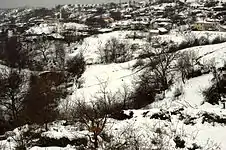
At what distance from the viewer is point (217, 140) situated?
9.28 meters

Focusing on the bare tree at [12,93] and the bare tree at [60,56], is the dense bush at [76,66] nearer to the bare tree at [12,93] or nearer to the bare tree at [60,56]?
the bare tree at [60,56]

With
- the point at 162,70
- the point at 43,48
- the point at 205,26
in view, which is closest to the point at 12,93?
the point at 162,70

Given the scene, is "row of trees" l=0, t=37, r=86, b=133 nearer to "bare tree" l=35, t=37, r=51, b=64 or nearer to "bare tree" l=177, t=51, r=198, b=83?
"bare tree" l=35, t=37, r=51, b=64

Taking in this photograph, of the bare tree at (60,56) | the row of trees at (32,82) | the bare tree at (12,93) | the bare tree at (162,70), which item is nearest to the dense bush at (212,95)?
the bare tree at (162,70)

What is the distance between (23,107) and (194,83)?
14030 millimetres

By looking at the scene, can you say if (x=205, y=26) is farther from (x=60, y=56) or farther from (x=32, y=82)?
(x=32, y=82)

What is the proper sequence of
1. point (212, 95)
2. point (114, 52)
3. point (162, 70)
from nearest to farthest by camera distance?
point (212, 95) → point (162, 70) → point (114, 52)

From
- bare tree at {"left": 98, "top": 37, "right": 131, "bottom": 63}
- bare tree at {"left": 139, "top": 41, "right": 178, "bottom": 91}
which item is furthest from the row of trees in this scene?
bare tree at {"left": 139, "top": 41, "right": 178, "bottom": 91}

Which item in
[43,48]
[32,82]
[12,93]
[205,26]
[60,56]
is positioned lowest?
[32,82]

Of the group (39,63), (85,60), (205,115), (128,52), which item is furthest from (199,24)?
(205,115)

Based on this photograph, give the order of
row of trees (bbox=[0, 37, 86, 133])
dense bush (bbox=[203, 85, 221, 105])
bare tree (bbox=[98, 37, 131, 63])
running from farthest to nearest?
bare tree (bbox=[98, 37, 131, 63])
row of trees (bbox=[0, 37, 86, 133])
dense bush (bbox=[203, 85, 221, 105])

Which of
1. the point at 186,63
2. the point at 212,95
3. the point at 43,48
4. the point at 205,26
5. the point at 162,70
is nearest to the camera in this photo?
the point at 212,95

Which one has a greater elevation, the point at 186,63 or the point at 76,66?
the point at 186,63

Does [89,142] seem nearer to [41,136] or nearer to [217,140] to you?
[41,136]
